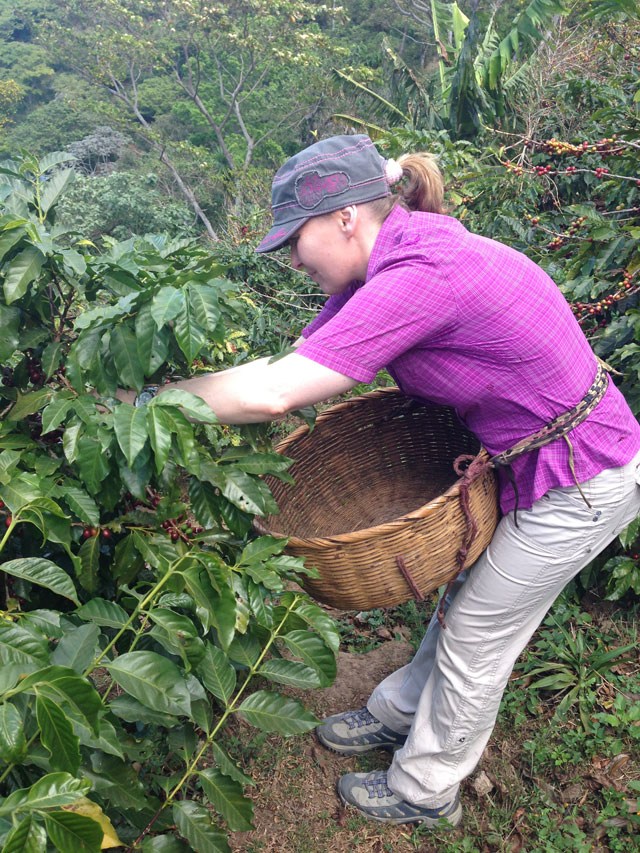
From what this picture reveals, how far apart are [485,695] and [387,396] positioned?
103 cm

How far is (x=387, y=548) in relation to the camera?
1.64m

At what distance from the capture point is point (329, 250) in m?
1.70

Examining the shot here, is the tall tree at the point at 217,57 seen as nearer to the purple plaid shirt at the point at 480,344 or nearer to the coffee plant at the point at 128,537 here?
the purple plaid shirt at the point at 480,344

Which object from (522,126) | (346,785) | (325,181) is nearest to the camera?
(325,181)

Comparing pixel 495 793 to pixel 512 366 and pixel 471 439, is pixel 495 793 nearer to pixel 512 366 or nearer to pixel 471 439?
pixel 471 439

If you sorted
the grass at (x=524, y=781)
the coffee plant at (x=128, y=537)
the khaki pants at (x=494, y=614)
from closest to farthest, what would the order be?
the coffee plant at (x=128, y=537)
the khaki pants at (x=494, y=614)
the grass at (x=524, y=781)

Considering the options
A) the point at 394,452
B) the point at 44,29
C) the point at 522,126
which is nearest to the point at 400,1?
the point at 44,29

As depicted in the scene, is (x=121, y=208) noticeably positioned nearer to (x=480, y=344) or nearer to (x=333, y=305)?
(x=333, y=305)

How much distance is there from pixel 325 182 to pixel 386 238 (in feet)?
0.65

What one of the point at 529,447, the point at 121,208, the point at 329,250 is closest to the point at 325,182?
the point at 329,250

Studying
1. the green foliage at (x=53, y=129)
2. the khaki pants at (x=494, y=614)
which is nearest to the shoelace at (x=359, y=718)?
the khaki pants at (x=494, y=614)

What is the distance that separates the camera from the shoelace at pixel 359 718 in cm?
250

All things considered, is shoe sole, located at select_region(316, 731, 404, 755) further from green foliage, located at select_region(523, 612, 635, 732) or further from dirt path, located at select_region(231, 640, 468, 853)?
green foliage, located at select_region(523, 612, 635, 732)

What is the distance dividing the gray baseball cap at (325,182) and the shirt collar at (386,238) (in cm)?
8
